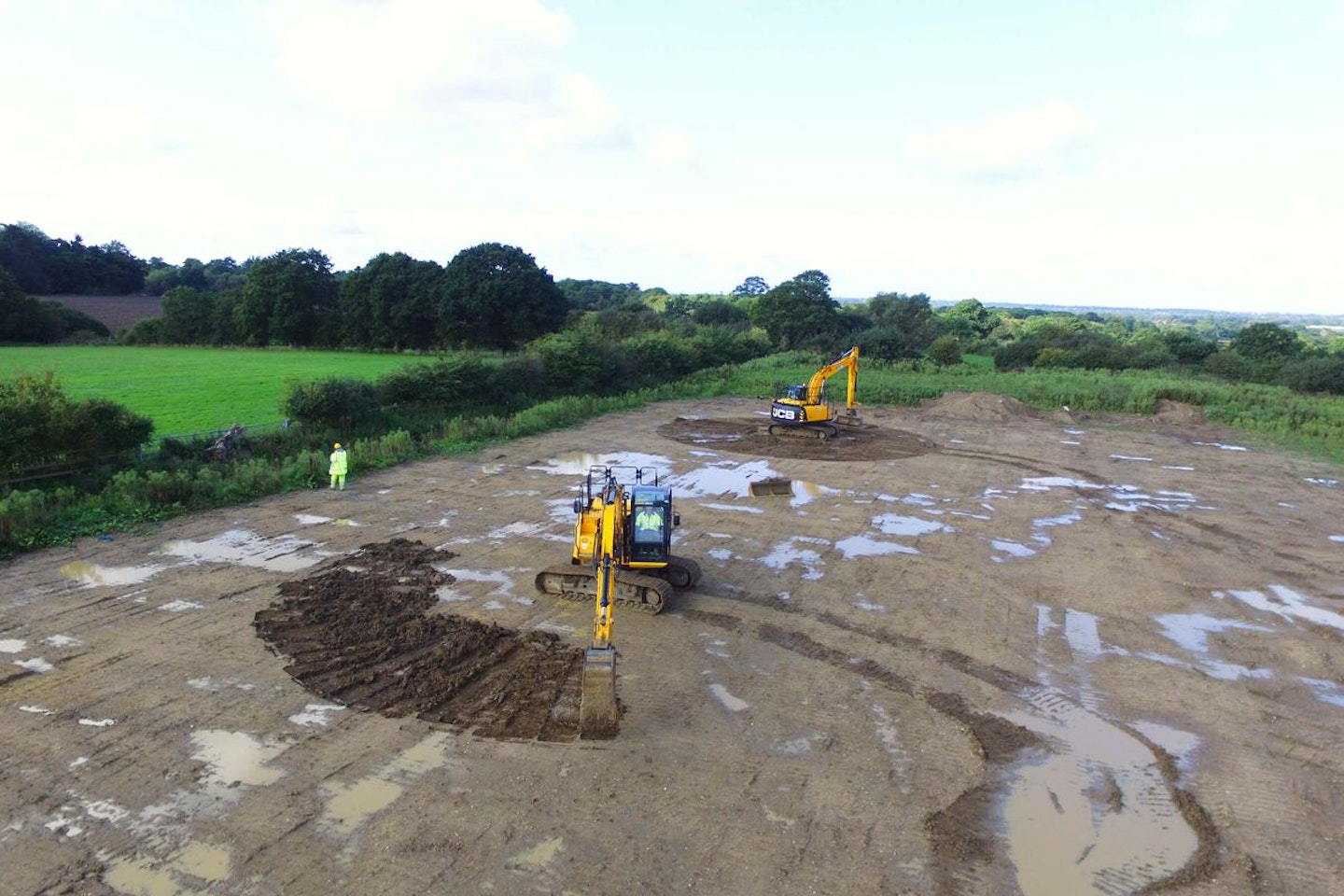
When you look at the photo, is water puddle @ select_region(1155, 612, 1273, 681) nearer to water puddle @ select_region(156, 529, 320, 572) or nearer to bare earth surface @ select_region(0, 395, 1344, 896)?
bare earth surface @ select_region(0, 395, 1344, 896)

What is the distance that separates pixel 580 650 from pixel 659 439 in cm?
1824

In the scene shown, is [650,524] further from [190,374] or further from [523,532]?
[190,374]

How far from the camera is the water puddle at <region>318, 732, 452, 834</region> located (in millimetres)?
7324

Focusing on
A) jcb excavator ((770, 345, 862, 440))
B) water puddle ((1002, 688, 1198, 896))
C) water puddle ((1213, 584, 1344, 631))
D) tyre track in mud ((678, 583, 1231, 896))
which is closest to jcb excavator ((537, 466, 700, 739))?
tyre track in mud ((678, 583, 1231, 896))

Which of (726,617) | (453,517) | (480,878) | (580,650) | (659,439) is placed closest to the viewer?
(480,878)

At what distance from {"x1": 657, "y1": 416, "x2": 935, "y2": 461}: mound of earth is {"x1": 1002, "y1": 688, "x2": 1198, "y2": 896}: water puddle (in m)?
16.9

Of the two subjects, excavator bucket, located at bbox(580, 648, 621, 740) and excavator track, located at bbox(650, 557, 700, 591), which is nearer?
excavator bucket, located at bbox(580, 648, 621, 740)

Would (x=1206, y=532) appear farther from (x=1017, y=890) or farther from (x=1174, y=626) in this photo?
(x=1017, y=890)

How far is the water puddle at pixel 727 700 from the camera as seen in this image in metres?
9.70

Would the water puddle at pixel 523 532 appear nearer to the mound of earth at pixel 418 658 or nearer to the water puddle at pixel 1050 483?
the mound of earth at pixel 418 658

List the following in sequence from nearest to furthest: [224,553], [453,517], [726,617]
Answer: [726,617] → [224,553] → [453,517]

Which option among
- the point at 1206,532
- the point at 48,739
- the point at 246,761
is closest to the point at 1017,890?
the point at 246,761

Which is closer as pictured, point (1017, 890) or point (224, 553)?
point (1017, 890)

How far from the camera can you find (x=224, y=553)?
14.6 metres
